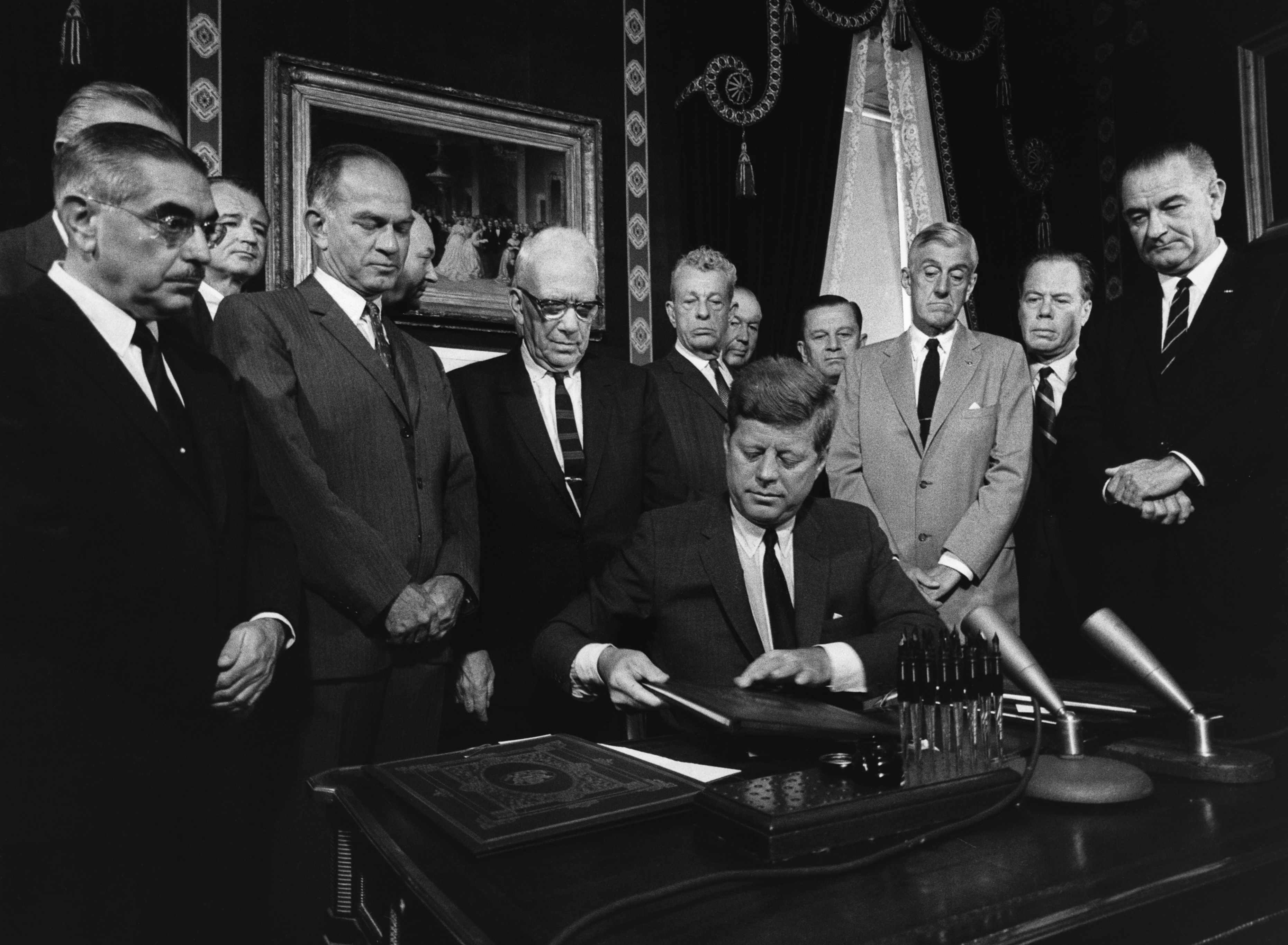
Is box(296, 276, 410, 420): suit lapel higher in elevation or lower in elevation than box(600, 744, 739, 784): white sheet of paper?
higher

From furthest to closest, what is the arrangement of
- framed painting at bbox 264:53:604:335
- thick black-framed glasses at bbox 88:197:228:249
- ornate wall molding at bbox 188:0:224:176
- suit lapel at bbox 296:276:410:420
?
framed painting at bbox 264:53:604:335
ornate wall molding at bbox 188:0:224:176
suit lapel at bbox 296:276:410:420
thick black-framed glasses at bbox 88:197:228:249

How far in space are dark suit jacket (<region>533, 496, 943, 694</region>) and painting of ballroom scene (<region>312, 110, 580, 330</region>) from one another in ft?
8.21

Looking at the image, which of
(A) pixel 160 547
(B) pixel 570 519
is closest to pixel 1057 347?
(B) pixel 570 519

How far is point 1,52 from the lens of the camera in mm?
3537

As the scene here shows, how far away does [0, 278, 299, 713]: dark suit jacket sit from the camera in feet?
5.31

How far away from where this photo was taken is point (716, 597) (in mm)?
2141

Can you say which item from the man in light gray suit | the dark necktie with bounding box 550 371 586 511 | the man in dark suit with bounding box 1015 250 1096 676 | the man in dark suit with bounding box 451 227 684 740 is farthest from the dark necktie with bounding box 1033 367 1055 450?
the dark necktie with bounding box 550 371 586 511

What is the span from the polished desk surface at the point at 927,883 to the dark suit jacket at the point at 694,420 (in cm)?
218

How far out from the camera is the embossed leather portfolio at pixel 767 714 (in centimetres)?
142

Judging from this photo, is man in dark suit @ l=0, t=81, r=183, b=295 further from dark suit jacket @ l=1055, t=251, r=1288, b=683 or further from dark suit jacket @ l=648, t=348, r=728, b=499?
dark suit jacket @ l=1055, t=251, r=1288, b=683

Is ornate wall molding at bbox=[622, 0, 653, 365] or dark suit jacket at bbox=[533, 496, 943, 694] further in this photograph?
ornate wall molding at bbox=[622, 0, 653, 365]

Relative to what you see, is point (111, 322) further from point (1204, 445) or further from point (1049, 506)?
point (1049, 506)

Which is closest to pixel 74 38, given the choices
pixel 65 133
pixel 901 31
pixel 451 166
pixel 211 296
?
pixel 211 296

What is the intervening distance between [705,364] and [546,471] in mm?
1107
